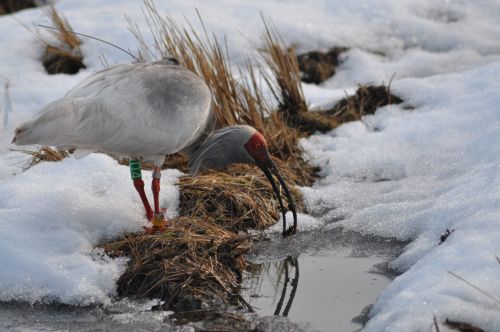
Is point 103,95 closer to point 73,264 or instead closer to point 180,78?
point 180,78

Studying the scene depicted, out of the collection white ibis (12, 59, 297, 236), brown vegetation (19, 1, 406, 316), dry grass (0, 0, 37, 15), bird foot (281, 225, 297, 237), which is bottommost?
bird foot (281, 225, 297, 237)

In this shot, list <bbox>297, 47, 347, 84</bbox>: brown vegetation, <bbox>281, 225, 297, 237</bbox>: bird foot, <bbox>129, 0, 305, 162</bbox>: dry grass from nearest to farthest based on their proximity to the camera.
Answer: <bbox>281, 225, 297, 237</bbox>: bird foot
<bbox>129, 0, 305, 162</bbox>: dry grass
<bbox>297, 47, 347, 84</bbox>: brown vegetation

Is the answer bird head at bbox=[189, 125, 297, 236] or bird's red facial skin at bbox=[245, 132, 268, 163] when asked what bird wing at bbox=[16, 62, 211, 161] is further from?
bird's red facial skin at bbox=[245, 132, 268, 163]

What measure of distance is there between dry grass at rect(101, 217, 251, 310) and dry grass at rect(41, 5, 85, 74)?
3772mm

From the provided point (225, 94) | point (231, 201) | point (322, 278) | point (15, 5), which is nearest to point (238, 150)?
point (231, 201)

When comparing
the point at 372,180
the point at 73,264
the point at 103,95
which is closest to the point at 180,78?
the point at 103,95

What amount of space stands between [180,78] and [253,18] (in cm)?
424

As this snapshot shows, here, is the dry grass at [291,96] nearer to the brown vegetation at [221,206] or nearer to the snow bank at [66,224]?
the brown vegetation at [221,206]

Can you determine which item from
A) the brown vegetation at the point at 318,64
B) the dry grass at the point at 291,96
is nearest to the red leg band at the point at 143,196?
the dry grass at the point at 291,96

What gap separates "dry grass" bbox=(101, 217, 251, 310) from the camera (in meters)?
4.81

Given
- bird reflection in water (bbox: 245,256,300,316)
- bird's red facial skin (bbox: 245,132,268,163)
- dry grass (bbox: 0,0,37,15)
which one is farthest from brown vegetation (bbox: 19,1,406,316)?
dry grass (bbox: 0,0,37,15)

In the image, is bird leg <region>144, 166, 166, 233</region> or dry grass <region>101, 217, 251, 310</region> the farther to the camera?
bird leg <region>144, 166, 166, 233</region>

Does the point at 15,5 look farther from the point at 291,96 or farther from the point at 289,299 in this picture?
the point at 289,299

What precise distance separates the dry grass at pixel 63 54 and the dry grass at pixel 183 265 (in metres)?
3.77
